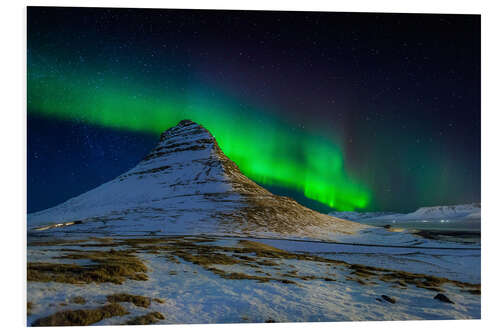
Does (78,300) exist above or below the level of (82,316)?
above

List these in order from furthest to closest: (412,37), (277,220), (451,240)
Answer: (277,220) < (451,240) < (412,37)

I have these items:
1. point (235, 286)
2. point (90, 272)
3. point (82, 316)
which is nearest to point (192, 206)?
point (235, 286)

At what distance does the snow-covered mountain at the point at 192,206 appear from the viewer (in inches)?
1153

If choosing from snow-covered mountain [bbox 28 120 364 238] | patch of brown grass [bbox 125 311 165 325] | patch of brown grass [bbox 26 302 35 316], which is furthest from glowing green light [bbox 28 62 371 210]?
patch of brown grass [bbox 125 311 165 325]

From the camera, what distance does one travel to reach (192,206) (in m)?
45.7

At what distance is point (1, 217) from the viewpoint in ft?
31.3

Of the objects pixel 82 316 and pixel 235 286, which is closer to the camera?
pixel 82 316

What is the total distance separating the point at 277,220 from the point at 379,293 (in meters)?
28.4

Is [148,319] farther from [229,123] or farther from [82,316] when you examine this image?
[229,123]

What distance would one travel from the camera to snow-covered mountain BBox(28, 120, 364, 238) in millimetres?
29281

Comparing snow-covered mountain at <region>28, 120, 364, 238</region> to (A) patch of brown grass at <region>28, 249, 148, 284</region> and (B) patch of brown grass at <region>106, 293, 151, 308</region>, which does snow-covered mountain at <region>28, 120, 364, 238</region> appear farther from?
(B) patch of brown grass at <region>106, 293, 151, 308</region>

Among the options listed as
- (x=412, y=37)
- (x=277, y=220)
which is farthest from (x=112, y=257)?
(x=277, y=220)

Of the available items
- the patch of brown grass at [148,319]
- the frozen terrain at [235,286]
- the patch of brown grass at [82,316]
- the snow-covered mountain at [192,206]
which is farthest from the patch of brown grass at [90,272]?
the snow-covered mountain at [192,206]

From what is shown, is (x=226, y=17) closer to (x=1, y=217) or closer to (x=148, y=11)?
(x=148, y=11)
